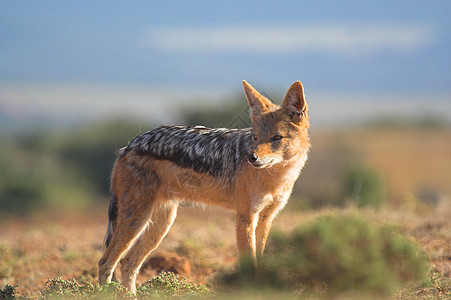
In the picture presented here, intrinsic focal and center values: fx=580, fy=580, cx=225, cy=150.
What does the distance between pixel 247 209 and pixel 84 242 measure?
16.8 feet

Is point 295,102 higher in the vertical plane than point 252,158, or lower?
higher

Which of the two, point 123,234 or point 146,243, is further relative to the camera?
point 146,243

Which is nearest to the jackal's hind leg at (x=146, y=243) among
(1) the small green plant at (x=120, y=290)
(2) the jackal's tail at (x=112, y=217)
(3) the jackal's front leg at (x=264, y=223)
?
(2) the jackal's tail at (x=112, y=217)

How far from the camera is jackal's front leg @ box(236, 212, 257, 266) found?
666 centimetres

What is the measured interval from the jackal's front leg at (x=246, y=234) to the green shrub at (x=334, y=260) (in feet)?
1.67

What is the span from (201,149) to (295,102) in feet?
4.38

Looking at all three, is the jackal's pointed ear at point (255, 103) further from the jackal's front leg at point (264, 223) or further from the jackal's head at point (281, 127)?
the jackal's front leg at point (264, 223)

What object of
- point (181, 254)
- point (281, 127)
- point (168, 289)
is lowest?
point (181, 254)

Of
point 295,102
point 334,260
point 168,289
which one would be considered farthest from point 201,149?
point 334,260

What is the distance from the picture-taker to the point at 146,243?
7.67 meters

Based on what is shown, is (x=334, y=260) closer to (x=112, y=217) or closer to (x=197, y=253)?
(x=112, y=217)

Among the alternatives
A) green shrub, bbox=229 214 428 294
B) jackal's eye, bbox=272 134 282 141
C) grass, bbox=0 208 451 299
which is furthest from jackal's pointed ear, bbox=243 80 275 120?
green shrub, bbox=229 214 428 294

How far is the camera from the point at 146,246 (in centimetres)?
766

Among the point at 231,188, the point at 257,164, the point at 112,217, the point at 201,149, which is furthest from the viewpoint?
the point at 112,217
